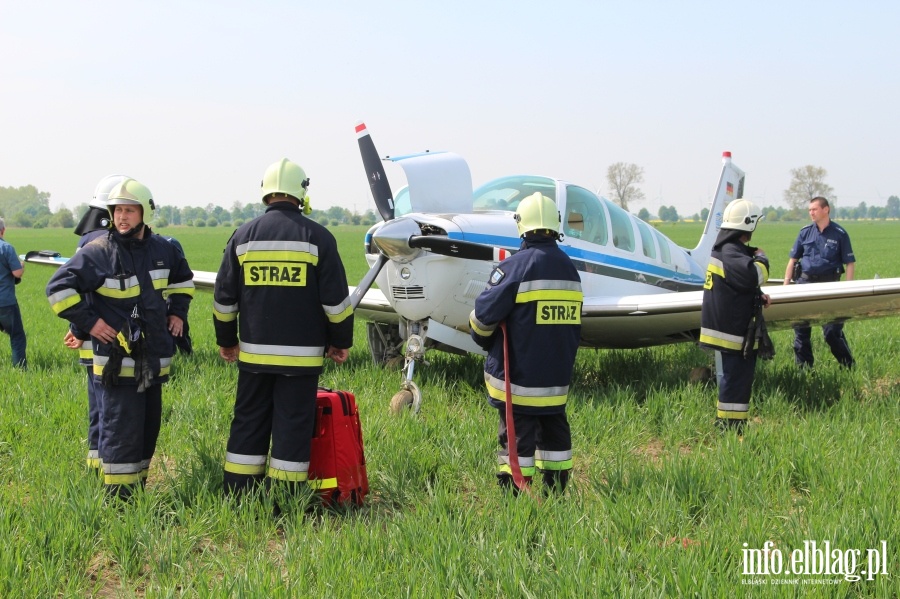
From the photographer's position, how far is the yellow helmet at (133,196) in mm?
4543

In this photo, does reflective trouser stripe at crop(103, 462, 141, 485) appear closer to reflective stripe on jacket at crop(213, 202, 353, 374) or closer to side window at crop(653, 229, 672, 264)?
reflective stripe on jacket at crop(213, 202, 353, 374)

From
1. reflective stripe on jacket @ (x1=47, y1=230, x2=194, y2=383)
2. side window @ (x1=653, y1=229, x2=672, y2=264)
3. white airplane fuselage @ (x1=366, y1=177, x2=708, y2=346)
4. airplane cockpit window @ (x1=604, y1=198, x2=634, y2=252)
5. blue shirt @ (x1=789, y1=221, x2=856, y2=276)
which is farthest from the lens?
side window @ (x1=653, y1=229, x2=672, y2=264)

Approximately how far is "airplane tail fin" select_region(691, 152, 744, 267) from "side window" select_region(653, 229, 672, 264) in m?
1.40

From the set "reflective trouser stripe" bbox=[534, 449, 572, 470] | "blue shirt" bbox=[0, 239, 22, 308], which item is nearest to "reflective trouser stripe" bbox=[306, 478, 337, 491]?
"reflective trouser stripe" bbox=[534, 449, 572, 470]

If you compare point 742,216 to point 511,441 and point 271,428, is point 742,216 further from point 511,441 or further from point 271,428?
point 271,428

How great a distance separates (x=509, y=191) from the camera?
26.5 ft

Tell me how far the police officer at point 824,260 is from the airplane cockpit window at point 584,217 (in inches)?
102

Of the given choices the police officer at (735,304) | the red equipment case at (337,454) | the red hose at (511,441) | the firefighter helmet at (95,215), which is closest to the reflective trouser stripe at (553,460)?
the red hose at (511,441)

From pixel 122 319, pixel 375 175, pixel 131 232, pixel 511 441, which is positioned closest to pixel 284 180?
pixel 131 232

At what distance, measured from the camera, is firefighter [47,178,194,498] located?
4.39 m

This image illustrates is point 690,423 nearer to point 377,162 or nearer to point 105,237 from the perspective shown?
point 377,162

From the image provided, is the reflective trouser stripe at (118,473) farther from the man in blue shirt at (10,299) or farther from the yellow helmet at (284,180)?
the man in blue shirt at (10,299)

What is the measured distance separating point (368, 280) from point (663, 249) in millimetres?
4423

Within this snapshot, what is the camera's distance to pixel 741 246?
→ 6191 millimetres
